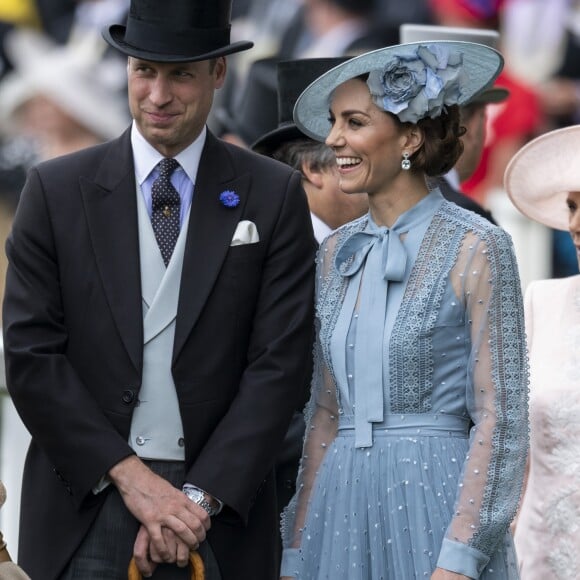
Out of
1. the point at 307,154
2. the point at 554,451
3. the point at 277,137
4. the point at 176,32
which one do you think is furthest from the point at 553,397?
the point at 176,32

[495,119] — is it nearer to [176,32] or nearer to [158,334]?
[176,32]

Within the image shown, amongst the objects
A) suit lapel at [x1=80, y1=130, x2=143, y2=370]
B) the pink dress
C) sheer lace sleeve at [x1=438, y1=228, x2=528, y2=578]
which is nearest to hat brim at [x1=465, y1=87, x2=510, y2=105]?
the pink dress

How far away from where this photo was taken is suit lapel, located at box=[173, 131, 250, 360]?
4.24 m

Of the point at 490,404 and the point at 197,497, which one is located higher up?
the point at 490,404

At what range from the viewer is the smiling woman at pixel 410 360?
12.9ft

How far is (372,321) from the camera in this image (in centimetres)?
407

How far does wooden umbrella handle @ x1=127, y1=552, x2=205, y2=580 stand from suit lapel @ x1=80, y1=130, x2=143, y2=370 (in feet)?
1.65

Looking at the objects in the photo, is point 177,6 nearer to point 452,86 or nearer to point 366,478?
point 452,86

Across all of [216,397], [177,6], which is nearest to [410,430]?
[216,397]

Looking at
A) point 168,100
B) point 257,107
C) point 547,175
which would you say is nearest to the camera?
point 168,100

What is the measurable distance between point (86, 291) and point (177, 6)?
2.71 feet

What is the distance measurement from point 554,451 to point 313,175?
4.27 feet

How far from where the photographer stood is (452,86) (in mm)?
4164

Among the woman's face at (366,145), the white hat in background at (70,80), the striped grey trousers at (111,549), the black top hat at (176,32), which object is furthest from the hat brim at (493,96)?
the white hat in background at (70,80)
